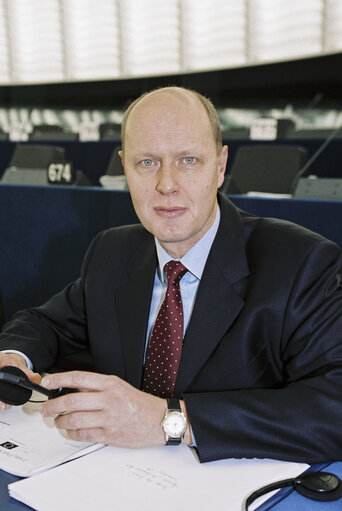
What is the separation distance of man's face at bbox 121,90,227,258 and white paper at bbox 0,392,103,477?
48cm

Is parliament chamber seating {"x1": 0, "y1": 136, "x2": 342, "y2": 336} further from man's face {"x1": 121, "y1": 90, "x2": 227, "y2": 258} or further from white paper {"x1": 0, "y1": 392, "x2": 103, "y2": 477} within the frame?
white paper {"x1": 0, "y1": 392, "x2": 103, "y2": 477}

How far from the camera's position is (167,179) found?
1.29 m

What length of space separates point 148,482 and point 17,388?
15.1 inches

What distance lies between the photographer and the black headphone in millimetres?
831

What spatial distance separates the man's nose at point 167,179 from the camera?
1.29 m

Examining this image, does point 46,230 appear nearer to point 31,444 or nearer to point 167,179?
point 167,179

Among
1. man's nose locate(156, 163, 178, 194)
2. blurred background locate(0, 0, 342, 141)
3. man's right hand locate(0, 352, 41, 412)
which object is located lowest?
man's right hand locate(0, 352, 41, 412)

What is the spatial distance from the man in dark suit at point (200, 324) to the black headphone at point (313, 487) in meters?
0.10

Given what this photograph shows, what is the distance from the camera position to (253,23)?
19.1 feet

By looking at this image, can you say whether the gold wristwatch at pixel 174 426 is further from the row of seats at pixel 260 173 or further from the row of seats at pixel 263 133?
the row of seats at pixel 263 133

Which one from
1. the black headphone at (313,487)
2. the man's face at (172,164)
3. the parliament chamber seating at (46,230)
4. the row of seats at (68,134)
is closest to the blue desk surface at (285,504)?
the black headphone at (313,487)

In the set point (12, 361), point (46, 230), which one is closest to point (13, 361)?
point (12, 361)

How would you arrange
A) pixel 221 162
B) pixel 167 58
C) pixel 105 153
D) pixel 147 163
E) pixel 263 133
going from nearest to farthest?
pixel 147 163 → pixel 221 162 → pixel 263 133 → pixel 105 153 → pixel 167 58

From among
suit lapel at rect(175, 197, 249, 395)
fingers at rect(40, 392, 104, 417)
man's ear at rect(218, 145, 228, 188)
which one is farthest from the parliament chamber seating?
fingers at rect(40, 392, 104, 417)
